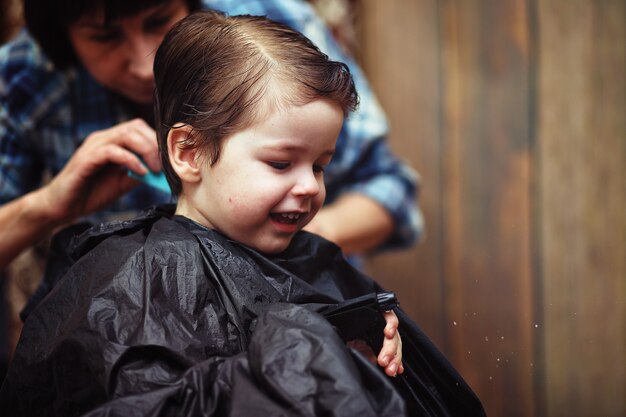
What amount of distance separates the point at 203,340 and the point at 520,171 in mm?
1529

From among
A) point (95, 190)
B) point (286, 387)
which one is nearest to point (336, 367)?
point (286, 387)

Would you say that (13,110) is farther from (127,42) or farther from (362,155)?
(362,155)

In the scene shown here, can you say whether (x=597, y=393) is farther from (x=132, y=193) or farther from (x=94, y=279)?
(x=94, y=279)

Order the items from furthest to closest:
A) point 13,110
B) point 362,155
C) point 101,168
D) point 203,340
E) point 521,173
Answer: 1. point 521,173
2. point 362,155
3. point 13,110
4. point 101,168
5. point 203,340

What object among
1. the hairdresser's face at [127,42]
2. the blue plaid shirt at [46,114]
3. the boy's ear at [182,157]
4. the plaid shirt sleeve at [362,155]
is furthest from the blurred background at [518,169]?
the boy's ear at [182,157]

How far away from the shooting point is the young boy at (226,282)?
79 centimetres

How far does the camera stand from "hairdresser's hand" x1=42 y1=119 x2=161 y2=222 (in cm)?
124

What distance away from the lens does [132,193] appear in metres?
1.72

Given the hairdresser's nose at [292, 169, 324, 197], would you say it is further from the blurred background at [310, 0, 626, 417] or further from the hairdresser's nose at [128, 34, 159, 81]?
the blurred background at [310, 0, 626, 417]

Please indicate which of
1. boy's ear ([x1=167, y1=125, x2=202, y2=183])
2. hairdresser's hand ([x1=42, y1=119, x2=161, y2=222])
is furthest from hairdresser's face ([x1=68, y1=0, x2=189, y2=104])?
boy's ear ([x1=167, y1=125, x2=202, y2=183])

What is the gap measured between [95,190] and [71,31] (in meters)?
0.32

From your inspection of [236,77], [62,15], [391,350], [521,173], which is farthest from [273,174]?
[521,173]

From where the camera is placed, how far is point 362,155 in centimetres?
193

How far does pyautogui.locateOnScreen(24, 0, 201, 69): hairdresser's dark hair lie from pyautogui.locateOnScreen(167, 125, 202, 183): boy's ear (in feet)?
1.28
